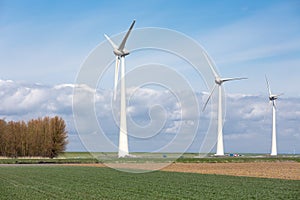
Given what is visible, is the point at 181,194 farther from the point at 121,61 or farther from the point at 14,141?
the point at 14,141

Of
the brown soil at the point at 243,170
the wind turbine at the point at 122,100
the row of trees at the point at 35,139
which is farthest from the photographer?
the row of trees at the point at 35,139

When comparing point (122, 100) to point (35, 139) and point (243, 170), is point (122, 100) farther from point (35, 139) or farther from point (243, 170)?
point (35, 139)

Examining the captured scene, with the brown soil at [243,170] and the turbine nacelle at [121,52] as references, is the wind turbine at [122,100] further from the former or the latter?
the brown soil at [243,170]

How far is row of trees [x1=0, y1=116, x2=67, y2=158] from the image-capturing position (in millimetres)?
153250

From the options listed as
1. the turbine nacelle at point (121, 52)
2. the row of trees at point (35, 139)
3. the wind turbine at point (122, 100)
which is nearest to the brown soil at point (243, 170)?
the wind turbine at point (122, 100)

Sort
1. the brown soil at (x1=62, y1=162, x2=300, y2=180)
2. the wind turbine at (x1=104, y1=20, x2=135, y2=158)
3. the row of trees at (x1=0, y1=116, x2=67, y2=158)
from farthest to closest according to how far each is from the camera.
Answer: the row of trees at (x1=0, y1=116, x2=67, y2=158) < the wind turbine at (x1=104, y1=20, x2=135, y2=158) < the brown soil at (x1=62, y1=162, x2=300, y2=180)

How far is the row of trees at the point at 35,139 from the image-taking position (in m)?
153

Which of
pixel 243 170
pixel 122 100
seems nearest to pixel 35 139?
pixel 122 100

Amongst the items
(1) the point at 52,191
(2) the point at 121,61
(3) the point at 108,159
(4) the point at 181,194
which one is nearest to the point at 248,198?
(4) the point at 181,194

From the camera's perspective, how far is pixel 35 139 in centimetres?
15475

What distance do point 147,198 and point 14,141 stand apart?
12788 centimetres

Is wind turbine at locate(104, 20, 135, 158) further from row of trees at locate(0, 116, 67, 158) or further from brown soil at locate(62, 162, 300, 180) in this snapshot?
row of trees at locate(0, 116, 67, 158)

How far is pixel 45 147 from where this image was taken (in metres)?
153

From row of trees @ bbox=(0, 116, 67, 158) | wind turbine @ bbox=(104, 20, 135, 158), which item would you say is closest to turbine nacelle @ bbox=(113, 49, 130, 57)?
wind turbine @ bbox=(104, 20, 135, 158)
